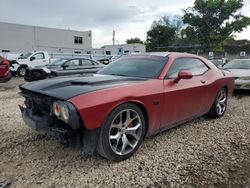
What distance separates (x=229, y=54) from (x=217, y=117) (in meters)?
36.6

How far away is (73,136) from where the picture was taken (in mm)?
2855

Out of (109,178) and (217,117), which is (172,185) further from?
(217,117)

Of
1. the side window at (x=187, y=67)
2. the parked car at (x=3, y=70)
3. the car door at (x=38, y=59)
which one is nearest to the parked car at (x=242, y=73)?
the side window at (x=187, y=67)

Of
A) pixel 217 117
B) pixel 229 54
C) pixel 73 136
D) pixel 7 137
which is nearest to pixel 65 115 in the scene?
pixel 73 136

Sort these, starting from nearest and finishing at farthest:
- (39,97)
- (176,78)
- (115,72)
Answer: (39,97) → (176,78) → (115,72)

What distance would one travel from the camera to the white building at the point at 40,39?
32.1 meters

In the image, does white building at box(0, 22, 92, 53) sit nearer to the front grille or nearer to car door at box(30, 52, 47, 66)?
car door at box(30, 52, 47, 66)

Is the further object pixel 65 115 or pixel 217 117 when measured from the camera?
pixel 217 117

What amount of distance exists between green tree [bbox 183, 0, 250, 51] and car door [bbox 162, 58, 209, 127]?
128 ft

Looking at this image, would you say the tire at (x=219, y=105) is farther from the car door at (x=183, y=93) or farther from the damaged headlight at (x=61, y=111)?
the damaged headlight at (x=61, y=111)

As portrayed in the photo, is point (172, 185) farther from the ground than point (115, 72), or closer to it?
closer to it

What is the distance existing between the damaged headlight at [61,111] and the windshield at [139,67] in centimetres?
146

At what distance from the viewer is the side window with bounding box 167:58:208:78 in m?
4.04

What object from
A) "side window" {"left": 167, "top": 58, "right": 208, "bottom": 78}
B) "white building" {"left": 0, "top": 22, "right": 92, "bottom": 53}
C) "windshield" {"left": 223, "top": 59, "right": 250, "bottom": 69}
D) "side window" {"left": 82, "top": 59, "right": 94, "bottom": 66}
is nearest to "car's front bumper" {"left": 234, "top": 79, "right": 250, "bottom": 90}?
"windshield" {"left": 223, "top": 59, "right": 250, "bottom": 69}
